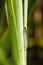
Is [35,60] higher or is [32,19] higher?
[32,19]

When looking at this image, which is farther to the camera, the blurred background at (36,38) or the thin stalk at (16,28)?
the blurred background at (36,38)

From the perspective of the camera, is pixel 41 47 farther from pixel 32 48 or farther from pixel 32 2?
pixel 32 2

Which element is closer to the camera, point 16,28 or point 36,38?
point 16,28

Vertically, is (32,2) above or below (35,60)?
above

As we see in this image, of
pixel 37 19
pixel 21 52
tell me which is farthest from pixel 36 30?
pixel 21 52

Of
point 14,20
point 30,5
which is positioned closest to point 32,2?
point 30,5

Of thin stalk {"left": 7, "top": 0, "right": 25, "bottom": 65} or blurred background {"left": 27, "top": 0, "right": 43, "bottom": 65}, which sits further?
blurred background {"left": 27, "top": 0, "right": 43, "bottom": 65}

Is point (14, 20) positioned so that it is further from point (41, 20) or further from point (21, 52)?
point (41, 20)

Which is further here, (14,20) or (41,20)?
(41,20)

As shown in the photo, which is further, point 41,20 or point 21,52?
point 41,20
